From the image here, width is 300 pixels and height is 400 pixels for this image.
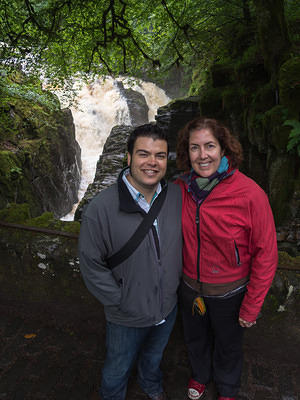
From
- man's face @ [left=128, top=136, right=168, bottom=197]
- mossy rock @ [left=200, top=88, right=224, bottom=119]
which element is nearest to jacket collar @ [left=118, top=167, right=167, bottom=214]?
man's face @ [left=128, top=136, right=168, bottom=197]

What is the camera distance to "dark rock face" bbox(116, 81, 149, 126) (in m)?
23.6

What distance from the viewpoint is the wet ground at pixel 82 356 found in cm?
246

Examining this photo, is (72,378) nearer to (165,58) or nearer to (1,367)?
(1,367)

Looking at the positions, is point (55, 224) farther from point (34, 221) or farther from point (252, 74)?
point (252, 74)

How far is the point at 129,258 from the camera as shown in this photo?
1.79 m

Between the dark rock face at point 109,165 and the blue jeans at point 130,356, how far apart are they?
7.66 m

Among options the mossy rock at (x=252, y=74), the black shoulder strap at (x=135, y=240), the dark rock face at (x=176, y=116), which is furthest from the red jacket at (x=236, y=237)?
the dark rock face at (x=176, y=116)

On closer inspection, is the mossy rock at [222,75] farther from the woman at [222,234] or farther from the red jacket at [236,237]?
the red jacket at [236,237]

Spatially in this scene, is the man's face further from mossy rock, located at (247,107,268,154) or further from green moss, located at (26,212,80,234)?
mossy rock, located at (247,107,268,154)

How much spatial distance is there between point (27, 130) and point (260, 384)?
40.4ft

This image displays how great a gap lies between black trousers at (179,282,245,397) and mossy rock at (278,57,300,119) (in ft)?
13.5

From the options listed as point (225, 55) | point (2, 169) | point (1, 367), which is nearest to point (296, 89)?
point (225, 55)

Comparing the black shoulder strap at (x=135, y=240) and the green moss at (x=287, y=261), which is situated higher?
the black shoulder strap at (x=135, y=240)

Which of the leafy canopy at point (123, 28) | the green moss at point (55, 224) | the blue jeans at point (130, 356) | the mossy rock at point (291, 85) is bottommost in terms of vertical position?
the blue jeans at point (130, 356)
